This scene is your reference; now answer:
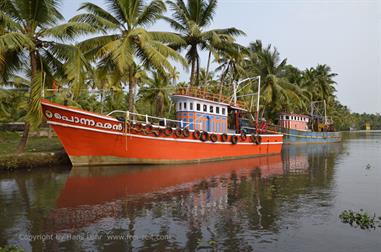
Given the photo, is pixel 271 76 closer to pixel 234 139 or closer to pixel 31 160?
pixel 234 139

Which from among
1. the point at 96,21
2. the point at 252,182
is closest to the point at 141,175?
the point at 252,182

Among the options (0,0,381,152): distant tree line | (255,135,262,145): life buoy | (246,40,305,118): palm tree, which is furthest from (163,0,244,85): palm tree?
(246,40,305,118): palm tree

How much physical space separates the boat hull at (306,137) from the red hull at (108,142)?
86.4 feet

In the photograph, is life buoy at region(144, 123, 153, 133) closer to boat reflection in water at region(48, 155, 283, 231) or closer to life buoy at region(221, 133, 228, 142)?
boat reflection in water at region(48, 155, 283, 231)

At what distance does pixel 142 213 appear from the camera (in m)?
10.7

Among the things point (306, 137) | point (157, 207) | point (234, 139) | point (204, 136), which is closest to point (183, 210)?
point (157, 207)

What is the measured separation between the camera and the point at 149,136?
20844 mm

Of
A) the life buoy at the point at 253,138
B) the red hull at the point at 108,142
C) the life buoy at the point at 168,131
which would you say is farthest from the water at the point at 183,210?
the life buoy at the point at 253,138

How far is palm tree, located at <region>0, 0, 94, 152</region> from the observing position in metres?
17.8

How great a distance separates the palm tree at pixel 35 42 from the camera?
1775 cm

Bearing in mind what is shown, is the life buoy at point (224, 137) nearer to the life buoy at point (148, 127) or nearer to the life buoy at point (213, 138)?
the life buoy at point (213, 138)

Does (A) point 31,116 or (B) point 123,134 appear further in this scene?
(B) point 123,134

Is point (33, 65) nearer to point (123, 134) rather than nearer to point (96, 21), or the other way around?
point (96, 21)

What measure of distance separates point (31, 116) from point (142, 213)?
409 inches
